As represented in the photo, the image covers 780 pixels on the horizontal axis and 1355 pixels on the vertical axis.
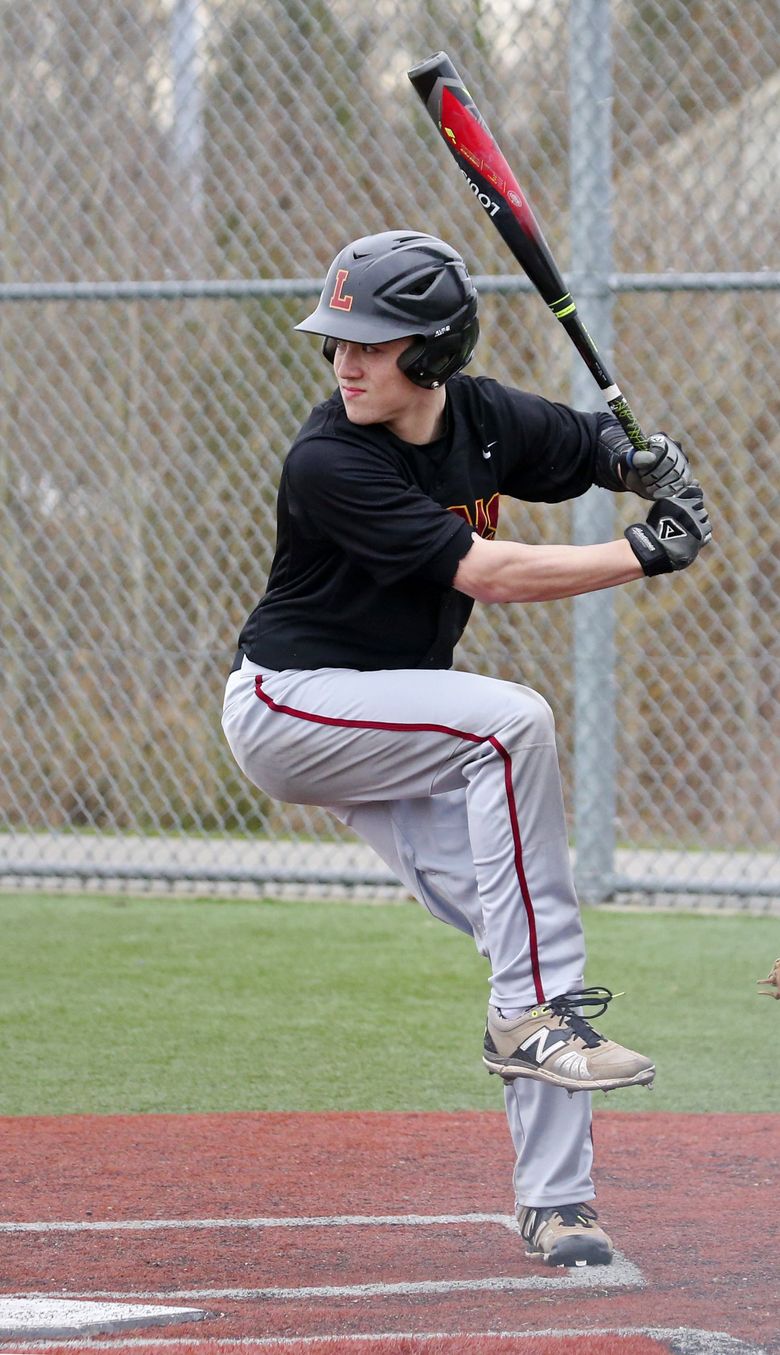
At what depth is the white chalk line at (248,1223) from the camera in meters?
2.90

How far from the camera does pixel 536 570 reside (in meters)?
2.88

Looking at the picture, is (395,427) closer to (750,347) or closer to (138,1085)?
(138,1085)

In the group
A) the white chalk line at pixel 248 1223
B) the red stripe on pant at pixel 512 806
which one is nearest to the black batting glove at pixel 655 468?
the red stripe on pant at pixel 512 806

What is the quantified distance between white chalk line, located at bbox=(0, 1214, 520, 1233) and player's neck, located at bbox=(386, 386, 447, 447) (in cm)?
143

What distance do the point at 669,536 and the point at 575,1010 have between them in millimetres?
837

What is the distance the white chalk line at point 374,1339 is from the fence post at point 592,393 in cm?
352

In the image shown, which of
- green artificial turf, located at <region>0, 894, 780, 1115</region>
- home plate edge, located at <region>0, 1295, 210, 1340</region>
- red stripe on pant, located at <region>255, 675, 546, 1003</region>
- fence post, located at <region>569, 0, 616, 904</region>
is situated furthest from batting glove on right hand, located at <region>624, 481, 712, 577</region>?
fence post, located at <region>569, 0, 616, 904</region>

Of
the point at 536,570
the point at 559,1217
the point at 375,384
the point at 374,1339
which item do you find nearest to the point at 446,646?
the point at 536,570

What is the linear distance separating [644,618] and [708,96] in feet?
7.04

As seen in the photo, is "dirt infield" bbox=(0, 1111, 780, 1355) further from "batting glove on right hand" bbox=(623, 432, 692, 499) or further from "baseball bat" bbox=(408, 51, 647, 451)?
"baseball bat" bbox=(408, 51, 647, 451)

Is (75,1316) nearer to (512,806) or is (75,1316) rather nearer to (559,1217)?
(559,1217)

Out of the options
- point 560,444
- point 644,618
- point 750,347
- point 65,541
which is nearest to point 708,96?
point 750,347

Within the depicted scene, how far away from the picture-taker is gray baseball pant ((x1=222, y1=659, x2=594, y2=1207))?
2848 mm

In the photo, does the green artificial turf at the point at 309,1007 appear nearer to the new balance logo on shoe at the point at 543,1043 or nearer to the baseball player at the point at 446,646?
the baseball player at the point at 446,646
